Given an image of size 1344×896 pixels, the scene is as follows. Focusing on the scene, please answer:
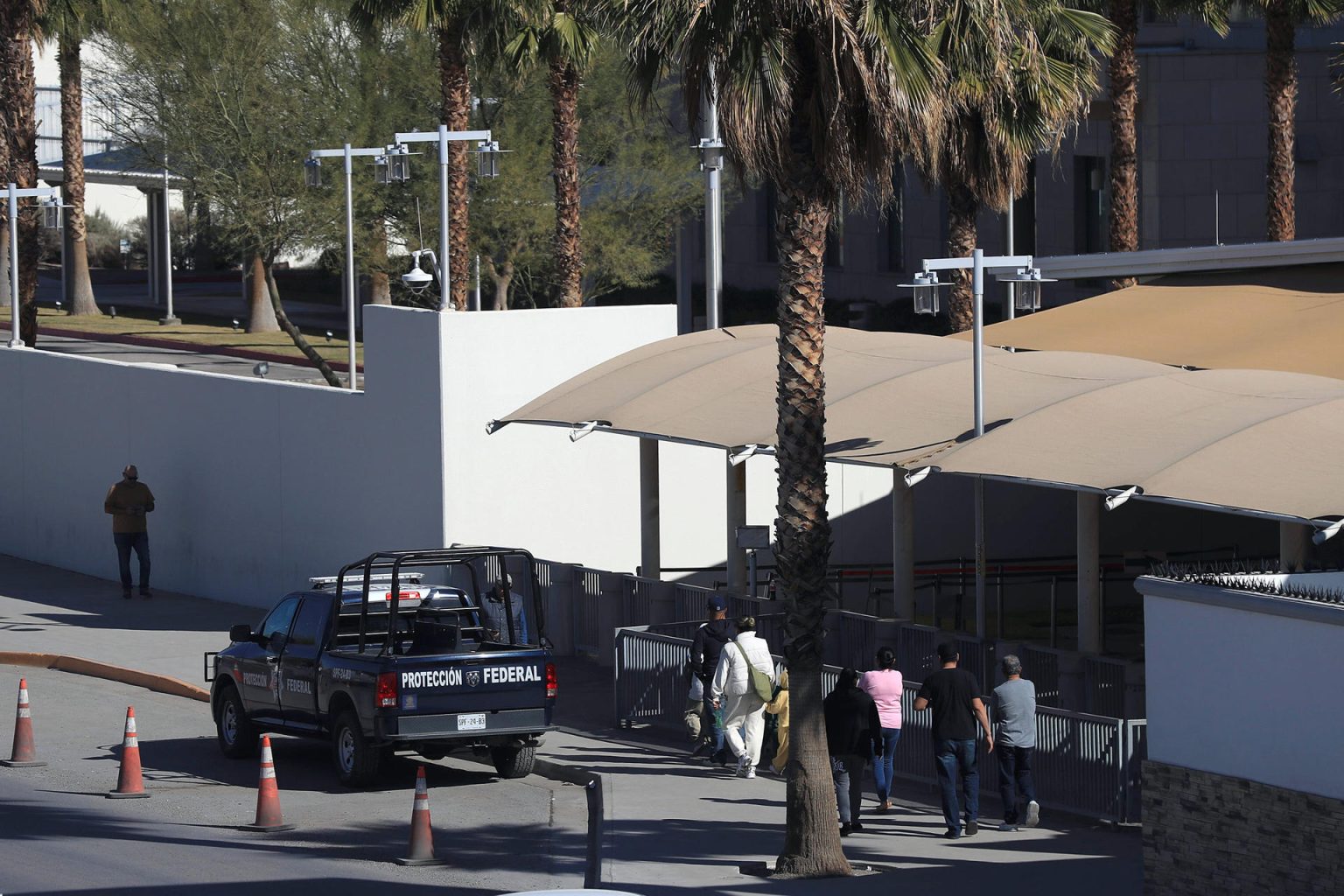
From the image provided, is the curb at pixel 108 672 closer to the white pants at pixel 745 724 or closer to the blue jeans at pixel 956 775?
the white pants at pixel 745 724

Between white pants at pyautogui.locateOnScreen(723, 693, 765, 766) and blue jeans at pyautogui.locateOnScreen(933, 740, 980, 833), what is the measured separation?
2428mm

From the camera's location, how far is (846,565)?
27594 mm

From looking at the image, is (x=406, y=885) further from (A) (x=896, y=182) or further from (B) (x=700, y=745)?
(A) (x=896, y=182)

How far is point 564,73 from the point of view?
106ft

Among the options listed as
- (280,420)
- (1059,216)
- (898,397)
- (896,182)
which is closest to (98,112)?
(896,182)

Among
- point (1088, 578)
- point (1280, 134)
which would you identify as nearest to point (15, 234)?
point (1280, 134)

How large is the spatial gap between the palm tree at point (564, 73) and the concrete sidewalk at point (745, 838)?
11.1 metres

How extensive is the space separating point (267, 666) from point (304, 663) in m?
0.64

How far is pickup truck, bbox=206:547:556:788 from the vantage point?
16.5 metres

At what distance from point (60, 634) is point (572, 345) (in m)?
7.75

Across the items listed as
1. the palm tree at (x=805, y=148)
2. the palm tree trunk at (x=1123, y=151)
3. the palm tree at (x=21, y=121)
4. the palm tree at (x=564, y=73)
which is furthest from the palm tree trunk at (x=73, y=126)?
the palm tree at (x=805, y=148)

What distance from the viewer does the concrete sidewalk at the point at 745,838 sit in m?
13.6

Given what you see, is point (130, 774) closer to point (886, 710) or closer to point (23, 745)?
point (23, 745)

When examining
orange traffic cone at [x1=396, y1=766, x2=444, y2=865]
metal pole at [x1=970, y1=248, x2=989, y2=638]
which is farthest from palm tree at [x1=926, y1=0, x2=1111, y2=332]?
orange traffic cone at [x1=396, y1=766, x2=444, y2=865]
